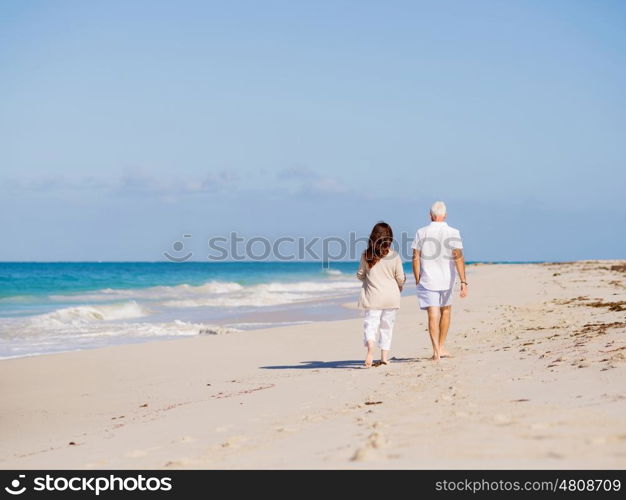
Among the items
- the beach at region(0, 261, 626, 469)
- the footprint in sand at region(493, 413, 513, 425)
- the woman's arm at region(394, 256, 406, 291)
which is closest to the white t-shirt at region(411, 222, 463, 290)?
the woman's arm at region(394, 256, 406, 291)

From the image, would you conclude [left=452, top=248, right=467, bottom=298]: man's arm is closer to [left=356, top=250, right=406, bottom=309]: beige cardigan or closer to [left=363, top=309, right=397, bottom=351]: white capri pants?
[left=356, top=250, right=406, bottom=309]: beige cardigan

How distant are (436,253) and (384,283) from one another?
0.74 metres

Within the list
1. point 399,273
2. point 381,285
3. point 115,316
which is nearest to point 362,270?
point 381,285

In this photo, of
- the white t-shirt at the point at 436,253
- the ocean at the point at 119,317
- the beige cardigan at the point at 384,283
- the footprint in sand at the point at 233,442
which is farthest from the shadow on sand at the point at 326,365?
the ocean at the point at 119,317

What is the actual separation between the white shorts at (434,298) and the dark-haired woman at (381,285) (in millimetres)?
297

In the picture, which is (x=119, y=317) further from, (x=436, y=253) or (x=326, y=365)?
(x=436, y=253)

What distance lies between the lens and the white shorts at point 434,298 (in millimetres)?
8828

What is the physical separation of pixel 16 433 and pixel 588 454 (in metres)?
5.39

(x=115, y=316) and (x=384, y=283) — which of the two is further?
(x=115, y=316)

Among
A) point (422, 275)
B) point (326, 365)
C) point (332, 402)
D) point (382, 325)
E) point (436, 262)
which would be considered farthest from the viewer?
point (326, 365)

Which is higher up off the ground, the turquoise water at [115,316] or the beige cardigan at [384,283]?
the beige cardigan at [384,283]

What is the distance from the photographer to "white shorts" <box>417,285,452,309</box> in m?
8.83

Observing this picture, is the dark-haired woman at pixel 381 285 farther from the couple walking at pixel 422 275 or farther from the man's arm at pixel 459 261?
the man's arm at pixel 459 261

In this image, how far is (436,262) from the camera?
8.83m
